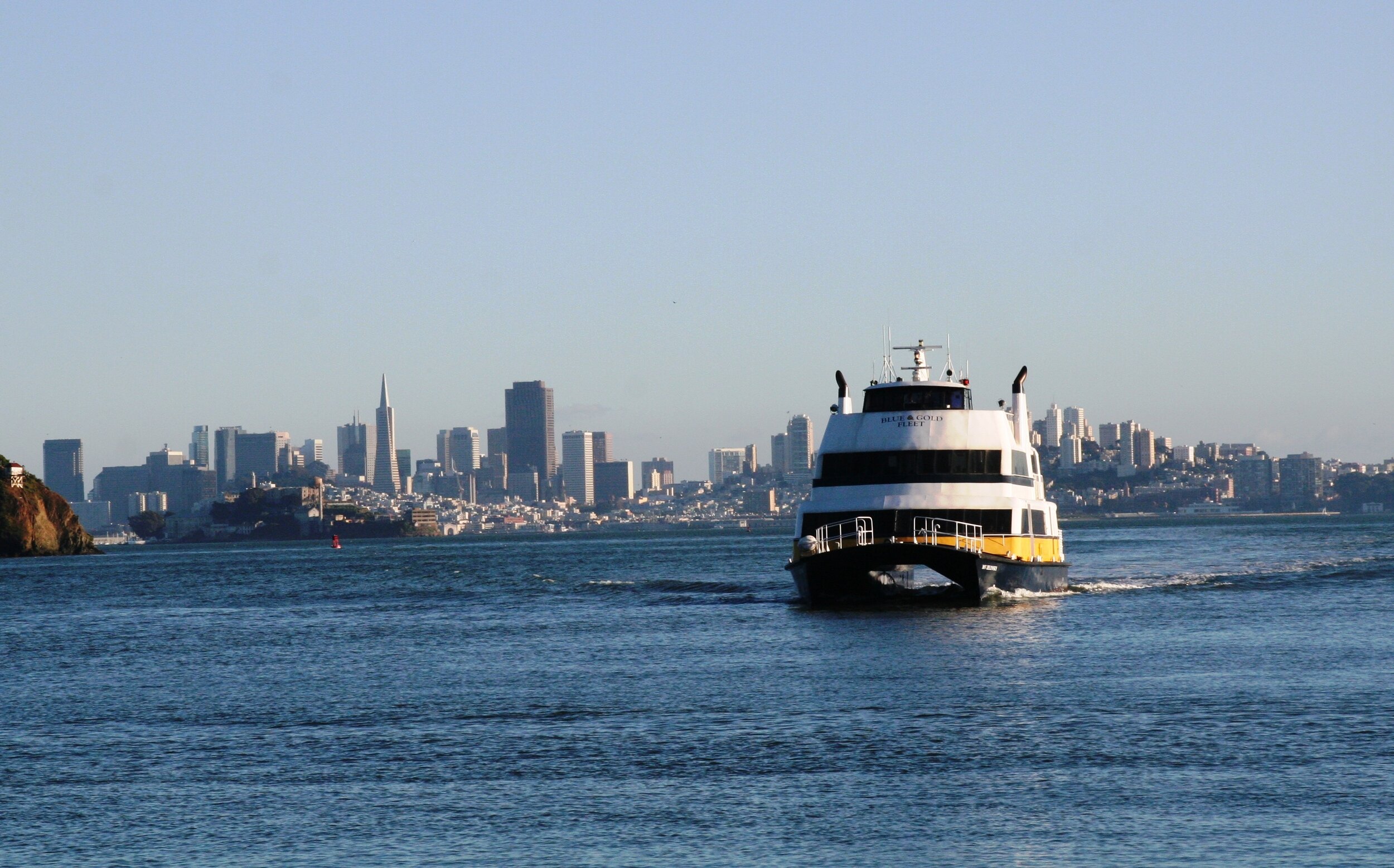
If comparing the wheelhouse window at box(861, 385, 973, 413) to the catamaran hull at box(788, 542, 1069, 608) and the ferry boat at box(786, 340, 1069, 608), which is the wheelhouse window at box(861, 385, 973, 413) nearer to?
the ferry boat at box(786, 340, 1069, 608)

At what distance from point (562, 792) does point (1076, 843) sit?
21.2ft

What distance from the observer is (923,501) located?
48750mm

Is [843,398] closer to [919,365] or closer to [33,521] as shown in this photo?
[919,365]

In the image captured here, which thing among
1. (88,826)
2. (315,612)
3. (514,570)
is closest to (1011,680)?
(88,826)

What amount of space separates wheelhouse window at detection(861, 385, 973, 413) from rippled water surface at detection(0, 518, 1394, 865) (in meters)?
5.89

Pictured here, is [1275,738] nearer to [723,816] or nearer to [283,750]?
[723,816]

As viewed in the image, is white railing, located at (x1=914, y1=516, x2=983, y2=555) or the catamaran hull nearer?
the catamaran hull

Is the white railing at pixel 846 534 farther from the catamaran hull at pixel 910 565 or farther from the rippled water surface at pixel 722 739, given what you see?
the rippled water surface at pixel 722 739

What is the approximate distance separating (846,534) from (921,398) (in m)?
4.65

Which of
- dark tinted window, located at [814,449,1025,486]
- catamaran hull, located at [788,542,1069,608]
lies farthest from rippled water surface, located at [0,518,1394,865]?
dark tinted window, located at [814,449,1025,486]

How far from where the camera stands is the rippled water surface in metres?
18.8

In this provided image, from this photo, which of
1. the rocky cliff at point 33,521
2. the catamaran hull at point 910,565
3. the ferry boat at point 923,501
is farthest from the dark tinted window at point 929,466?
the rocky cliff at point 33,521

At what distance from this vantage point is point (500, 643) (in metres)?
43.7

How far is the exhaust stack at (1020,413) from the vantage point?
54.5 metres
